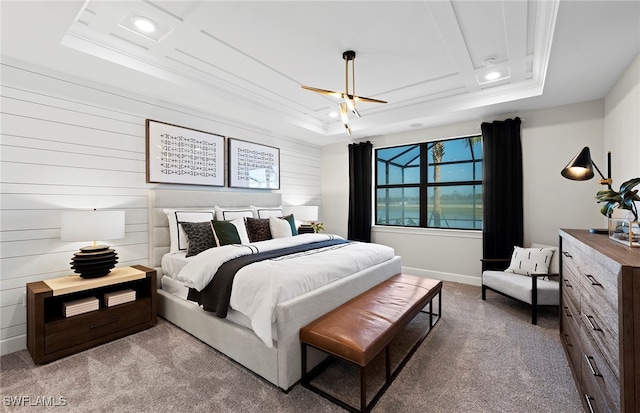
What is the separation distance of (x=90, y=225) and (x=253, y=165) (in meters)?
2.45

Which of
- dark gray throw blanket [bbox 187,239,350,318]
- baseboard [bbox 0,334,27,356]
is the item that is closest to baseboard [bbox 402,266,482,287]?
dark gray throw blanket [bbox 187,239,350,318]

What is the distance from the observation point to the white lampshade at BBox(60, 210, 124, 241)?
2441 millimetres

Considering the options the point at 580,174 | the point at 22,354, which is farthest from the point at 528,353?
the point at 22,354

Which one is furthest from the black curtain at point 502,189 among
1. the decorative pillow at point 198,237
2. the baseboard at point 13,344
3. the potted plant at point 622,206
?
the baseboard at point 13,344

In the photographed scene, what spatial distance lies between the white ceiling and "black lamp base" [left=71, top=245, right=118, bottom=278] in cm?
174

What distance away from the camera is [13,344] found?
247 cm

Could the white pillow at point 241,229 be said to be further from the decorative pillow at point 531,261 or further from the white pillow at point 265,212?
the decorative pillow at point 531,261

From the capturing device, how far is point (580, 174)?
212 centimetres

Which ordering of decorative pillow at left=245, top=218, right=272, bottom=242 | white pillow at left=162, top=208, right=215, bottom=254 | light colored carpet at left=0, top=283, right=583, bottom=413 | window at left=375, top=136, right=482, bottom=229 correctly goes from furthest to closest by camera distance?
window at left=375, top=136, right=482, bottom=229 < decorative pillow at left=245, top=218, right=272, bottom=242 < white pillow at left=162, top=208, right=215, bottom=254 < light colored carpet at left=0, top=283, right=583, bottom=413

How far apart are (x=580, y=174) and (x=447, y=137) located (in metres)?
2.57

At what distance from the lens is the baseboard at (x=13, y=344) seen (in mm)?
2428

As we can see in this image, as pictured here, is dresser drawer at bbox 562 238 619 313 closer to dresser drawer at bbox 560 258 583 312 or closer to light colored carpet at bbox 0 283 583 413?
dresser drawer at bbox 560 258 583 312

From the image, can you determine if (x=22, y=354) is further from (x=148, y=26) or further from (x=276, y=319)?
(x=148, y=26)

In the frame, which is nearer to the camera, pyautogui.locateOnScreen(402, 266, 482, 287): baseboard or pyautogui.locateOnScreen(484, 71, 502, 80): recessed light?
pyautogui.locateOnScreen(484, 71, 502, 80): recessed light
